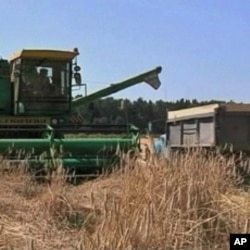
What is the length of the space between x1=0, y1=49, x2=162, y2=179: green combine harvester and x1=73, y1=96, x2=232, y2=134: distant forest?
499 millimetres

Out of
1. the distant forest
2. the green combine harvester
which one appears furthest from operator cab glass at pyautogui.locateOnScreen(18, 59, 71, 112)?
the distant forest

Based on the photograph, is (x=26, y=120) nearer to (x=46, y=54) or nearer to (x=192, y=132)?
(x=46, y=54)

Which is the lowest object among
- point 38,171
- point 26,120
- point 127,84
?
point 38,171

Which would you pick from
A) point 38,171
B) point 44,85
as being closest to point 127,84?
point 44,85

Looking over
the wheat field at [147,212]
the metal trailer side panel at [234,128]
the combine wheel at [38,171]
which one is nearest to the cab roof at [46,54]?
the combine wheel at [38,171]

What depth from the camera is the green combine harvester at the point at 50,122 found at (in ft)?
36.2

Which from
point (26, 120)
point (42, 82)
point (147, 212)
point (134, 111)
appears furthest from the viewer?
point (134, 111)

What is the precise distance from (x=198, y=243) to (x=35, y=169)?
5657 millimetres

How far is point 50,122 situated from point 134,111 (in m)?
4.86

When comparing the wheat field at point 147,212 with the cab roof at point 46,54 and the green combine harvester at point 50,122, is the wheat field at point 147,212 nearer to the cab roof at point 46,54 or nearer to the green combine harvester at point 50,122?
the green combine harvester at point 50,122

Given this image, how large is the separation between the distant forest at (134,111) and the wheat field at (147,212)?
7.46 meters

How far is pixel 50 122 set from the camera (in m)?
13.3

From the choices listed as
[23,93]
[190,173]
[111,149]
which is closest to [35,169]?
[111,149]

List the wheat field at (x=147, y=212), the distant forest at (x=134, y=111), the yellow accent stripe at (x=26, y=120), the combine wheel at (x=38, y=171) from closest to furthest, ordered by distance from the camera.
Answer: the wheat field at (x=147, y=212), the combine wheel at (x=38, y=171), the yellow accent stripe at (x=26, y=120), the distant forest at (x=134, y=111)
